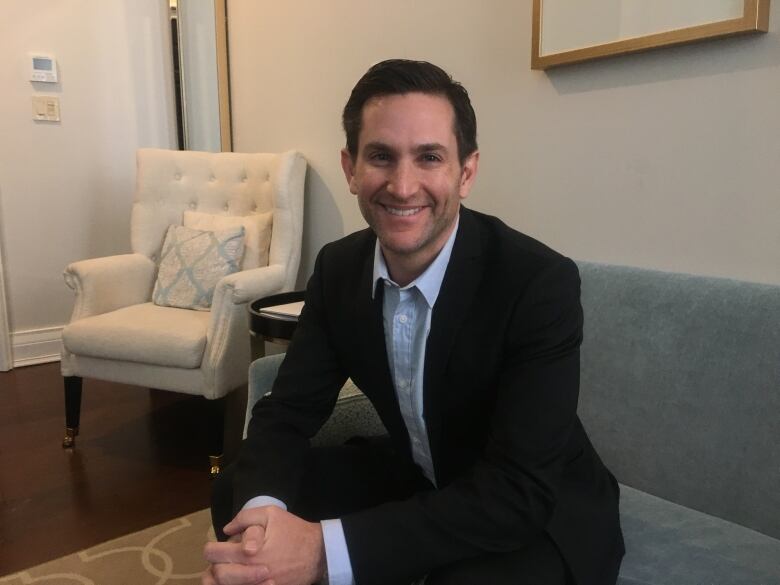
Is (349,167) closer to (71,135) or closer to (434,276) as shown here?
(434,276)

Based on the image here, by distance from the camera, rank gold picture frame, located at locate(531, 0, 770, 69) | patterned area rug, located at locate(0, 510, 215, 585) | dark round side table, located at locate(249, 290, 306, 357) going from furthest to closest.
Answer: dark round side table, located at locate(249, 290, 306, 357) < patterned area rug, located at locate(0, 510, 215, 585) < gold picture frame, located at locate(531, 0, 770, 69)

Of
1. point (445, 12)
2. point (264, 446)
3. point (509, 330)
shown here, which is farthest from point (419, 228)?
point (445, 12)

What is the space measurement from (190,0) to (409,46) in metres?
1.82

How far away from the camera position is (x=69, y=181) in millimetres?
3455

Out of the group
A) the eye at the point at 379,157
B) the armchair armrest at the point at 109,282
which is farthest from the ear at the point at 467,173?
the armchair armrest at the point at 109,282

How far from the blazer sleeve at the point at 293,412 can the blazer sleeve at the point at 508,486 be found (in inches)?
8.0

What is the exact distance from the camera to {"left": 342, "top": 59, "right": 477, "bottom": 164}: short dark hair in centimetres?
103

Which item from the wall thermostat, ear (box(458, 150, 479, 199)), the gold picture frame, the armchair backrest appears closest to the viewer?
ear (box(458, 150, 479, 199))

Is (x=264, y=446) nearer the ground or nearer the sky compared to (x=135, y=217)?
nearer the ground

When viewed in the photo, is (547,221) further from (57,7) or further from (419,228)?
(57,7)

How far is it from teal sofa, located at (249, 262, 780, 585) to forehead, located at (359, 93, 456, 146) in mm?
596

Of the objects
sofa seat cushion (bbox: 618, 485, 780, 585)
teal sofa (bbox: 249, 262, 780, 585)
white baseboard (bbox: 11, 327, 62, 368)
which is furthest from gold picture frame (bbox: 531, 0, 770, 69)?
white baseboard (bbox: 11, 327, 62, 368)

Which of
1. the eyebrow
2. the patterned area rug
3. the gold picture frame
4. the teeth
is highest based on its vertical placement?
the gold picture frame

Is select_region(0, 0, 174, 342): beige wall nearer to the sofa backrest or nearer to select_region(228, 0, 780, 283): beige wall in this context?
select_region(228, 0, 780, 283): beige wall
